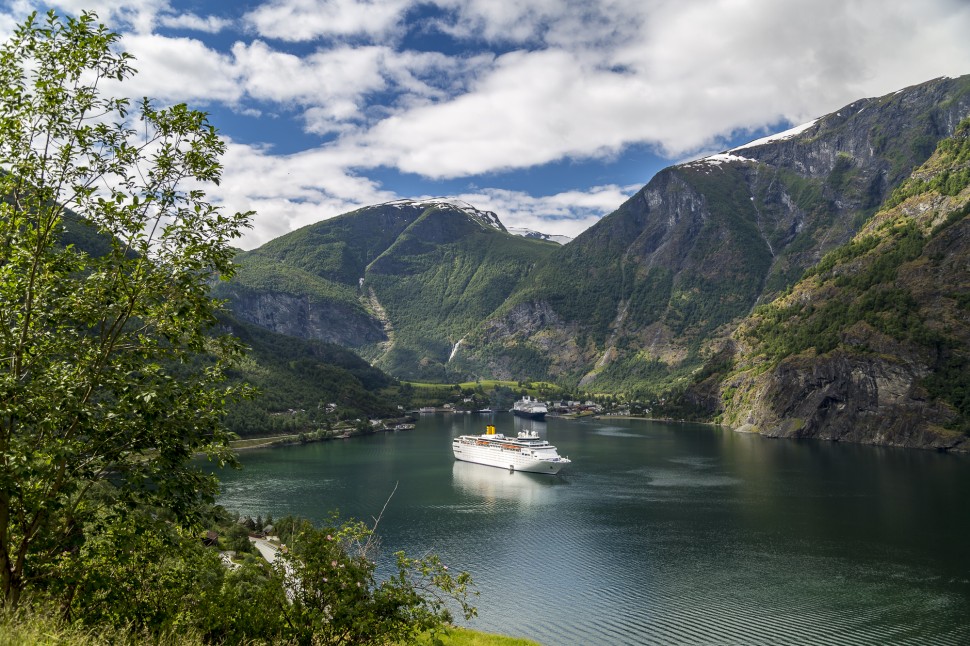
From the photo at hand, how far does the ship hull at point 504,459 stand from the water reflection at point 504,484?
111 centimetres

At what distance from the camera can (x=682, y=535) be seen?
202 ft

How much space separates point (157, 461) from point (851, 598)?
48.2 meters

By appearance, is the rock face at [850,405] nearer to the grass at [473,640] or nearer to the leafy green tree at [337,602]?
the grass at [473,640]

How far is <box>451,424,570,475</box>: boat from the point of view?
105312 millimetres

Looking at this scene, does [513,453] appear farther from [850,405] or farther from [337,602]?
[337,602]

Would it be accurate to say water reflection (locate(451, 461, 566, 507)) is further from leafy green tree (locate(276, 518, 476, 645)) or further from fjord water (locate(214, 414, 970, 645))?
leafy green tree (locate(276, 518, 476, 645))

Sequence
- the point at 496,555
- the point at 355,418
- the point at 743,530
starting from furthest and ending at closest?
1. the point at 355,418
2. the point at 743,530
3. the point at 496,555

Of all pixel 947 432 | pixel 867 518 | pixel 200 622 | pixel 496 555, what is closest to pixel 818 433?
pixel 947 432

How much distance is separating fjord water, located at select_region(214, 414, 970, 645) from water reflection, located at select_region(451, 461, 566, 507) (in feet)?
1.37

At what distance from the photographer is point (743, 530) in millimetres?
63031

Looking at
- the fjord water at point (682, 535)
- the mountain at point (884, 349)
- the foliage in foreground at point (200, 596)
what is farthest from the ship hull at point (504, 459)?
the foliage in foreground at point (200, 596)

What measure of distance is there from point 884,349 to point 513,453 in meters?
95.1

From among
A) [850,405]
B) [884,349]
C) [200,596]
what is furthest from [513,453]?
[200,596]

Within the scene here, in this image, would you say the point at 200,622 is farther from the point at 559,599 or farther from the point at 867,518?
the point at 867,518
